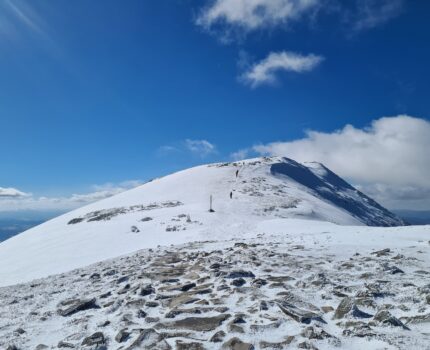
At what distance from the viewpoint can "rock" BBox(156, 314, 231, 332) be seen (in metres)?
9.19

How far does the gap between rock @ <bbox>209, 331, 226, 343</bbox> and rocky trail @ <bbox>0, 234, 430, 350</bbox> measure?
0.02 metres

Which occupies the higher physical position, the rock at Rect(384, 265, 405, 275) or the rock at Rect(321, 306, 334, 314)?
the rock at Rect(384, 265, 405, 275)

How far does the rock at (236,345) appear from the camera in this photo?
796cm

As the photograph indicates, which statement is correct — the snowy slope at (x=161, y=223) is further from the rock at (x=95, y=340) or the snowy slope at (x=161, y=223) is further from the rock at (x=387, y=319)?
the rock at (x=387, y=319)

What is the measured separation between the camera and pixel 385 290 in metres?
11.0

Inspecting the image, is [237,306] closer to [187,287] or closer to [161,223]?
[187,287]

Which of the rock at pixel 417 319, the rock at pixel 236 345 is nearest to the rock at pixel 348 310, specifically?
the rock at pixel 417 319

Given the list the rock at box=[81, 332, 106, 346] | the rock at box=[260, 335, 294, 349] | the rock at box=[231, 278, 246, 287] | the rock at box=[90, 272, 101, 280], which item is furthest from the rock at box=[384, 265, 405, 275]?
the rock at box=[90, 272, 101, 280]

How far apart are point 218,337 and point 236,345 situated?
58 centimetres

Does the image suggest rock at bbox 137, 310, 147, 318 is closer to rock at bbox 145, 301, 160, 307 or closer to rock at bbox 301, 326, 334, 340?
rock at bbox 145, 301, 160, 307

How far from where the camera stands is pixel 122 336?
898 centimetres

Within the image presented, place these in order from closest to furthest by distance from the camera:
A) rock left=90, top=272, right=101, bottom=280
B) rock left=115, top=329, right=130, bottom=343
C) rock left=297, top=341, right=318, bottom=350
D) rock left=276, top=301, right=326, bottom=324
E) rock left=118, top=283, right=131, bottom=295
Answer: rock left=297, top=341, right=318, bottom=350 → rock left=115, top=329, right=130, bottom=343 → rock left=276, top=301, right=326, bottom=324 → rock left=118, top=283, right=131, bottom=295 → rock left=90, top=272, right=101, bottom=280

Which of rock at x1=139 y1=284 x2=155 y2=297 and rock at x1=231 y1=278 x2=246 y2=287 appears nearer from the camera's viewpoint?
rock at x1=139 y1=284 x2=155 y2=297

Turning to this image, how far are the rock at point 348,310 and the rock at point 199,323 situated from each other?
285 centimetres
